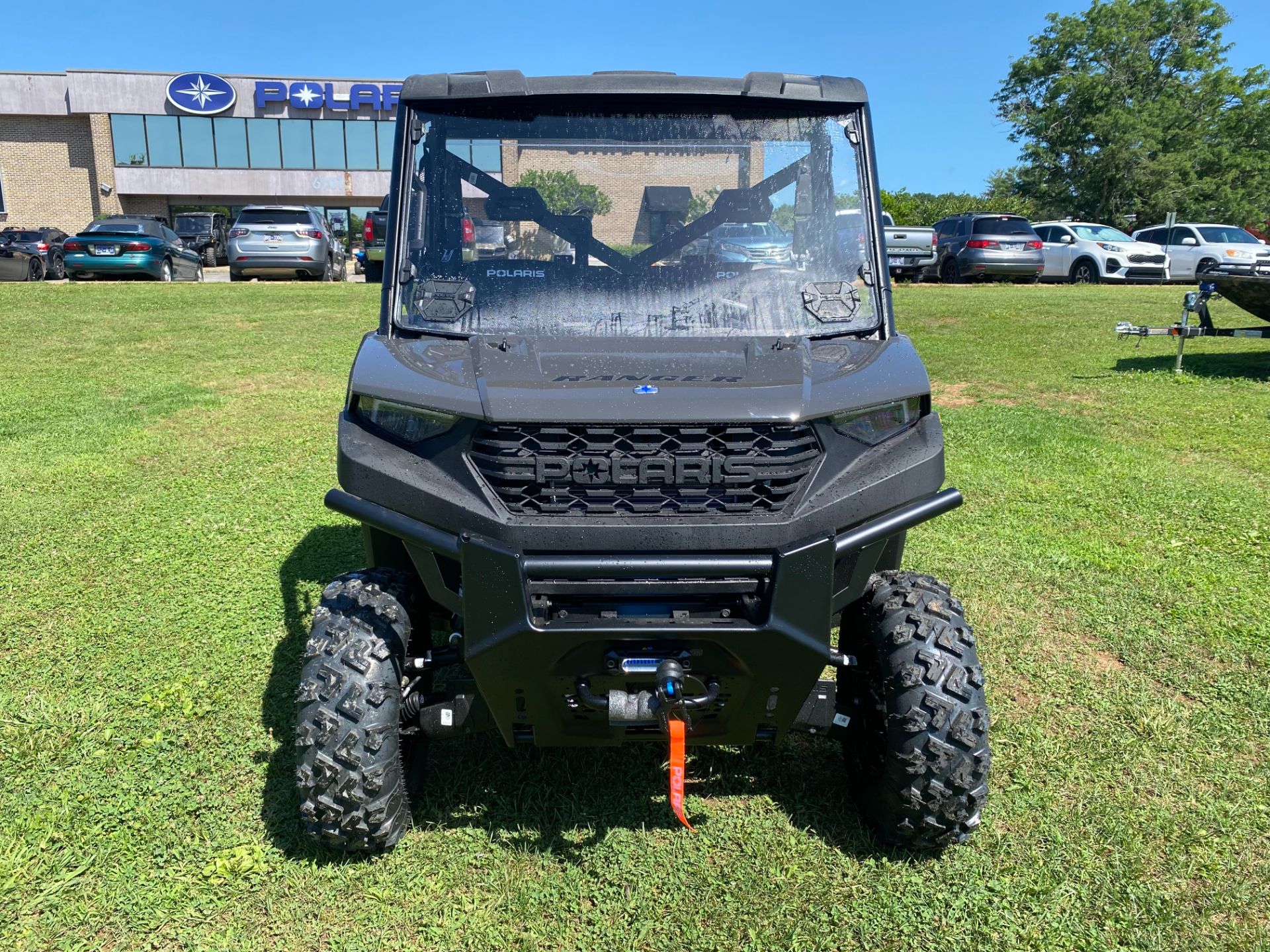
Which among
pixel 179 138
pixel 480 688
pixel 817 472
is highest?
pixel 179 138

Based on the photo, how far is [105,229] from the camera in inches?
826

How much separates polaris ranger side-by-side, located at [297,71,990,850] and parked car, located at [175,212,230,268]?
91.7 ft

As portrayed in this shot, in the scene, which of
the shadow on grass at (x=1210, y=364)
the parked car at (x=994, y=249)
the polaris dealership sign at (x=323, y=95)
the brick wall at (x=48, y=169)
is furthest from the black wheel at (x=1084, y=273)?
the brick wall at (x=48, y=169)

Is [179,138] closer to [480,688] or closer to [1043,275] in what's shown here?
[1043,275]

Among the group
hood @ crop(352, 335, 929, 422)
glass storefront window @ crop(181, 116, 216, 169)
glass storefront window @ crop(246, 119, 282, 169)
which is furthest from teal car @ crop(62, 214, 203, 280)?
glass storefront window @ crop(181, 116, 216, 169)

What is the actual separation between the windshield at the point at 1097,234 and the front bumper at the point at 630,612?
71.8 ft

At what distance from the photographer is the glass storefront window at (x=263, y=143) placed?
4353 cm

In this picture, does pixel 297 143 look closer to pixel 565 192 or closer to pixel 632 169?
pixel 565 192

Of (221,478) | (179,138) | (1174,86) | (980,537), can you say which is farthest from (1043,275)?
(179,138)

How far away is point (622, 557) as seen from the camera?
2.63 m

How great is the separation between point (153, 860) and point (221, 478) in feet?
14.4

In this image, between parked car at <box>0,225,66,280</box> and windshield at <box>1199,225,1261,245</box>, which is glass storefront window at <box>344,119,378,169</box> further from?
windshield at <box>1199,225,1261,245</box>

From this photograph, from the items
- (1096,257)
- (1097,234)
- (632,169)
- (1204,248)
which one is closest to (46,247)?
(1096,257)

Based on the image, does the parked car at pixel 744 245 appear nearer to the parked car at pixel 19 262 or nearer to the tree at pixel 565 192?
the tree at pixel 565 192
